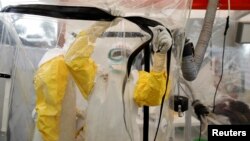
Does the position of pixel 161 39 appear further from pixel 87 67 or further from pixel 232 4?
pixel 232 4

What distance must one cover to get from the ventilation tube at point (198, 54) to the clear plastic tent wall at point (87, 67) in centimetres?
13

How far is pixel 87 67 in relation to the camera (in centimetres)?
83

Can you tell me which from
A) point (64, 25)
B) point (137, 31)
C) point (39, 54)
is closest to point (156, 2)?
point (137, 31)

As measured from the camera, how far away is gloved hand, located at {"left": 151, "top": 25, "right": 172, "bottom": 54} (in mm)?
832

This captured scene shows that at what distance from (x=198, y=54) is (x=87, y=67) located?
1.99 feet

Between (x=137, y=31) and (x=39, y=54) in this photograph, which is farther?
(x=39, y=54)

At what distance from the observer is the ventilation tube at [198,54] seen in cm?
116

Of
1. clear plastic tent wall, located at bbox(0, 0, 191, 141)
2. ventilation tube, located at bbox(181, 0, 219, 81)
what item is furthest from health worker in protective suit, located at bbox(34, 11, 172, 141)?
ventilation tube, located at bbox(181, 0, 219, 81)

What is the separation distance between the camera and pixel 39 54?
104 centimetres

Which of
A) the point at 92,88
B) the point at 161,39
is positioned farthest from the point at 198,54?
the point at 92,88

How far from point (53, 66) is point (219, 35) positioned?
4.44ft

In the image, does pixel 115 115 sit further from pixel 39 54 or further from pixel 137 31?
pixel 39 54

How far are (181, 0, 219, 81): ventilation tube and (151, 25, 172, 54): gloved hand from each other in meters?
0.33

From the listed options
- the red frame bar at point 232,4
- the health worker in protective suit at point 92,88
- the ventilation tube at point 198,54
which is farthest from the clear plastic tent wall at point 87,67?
the red frame bar at point 232,4
